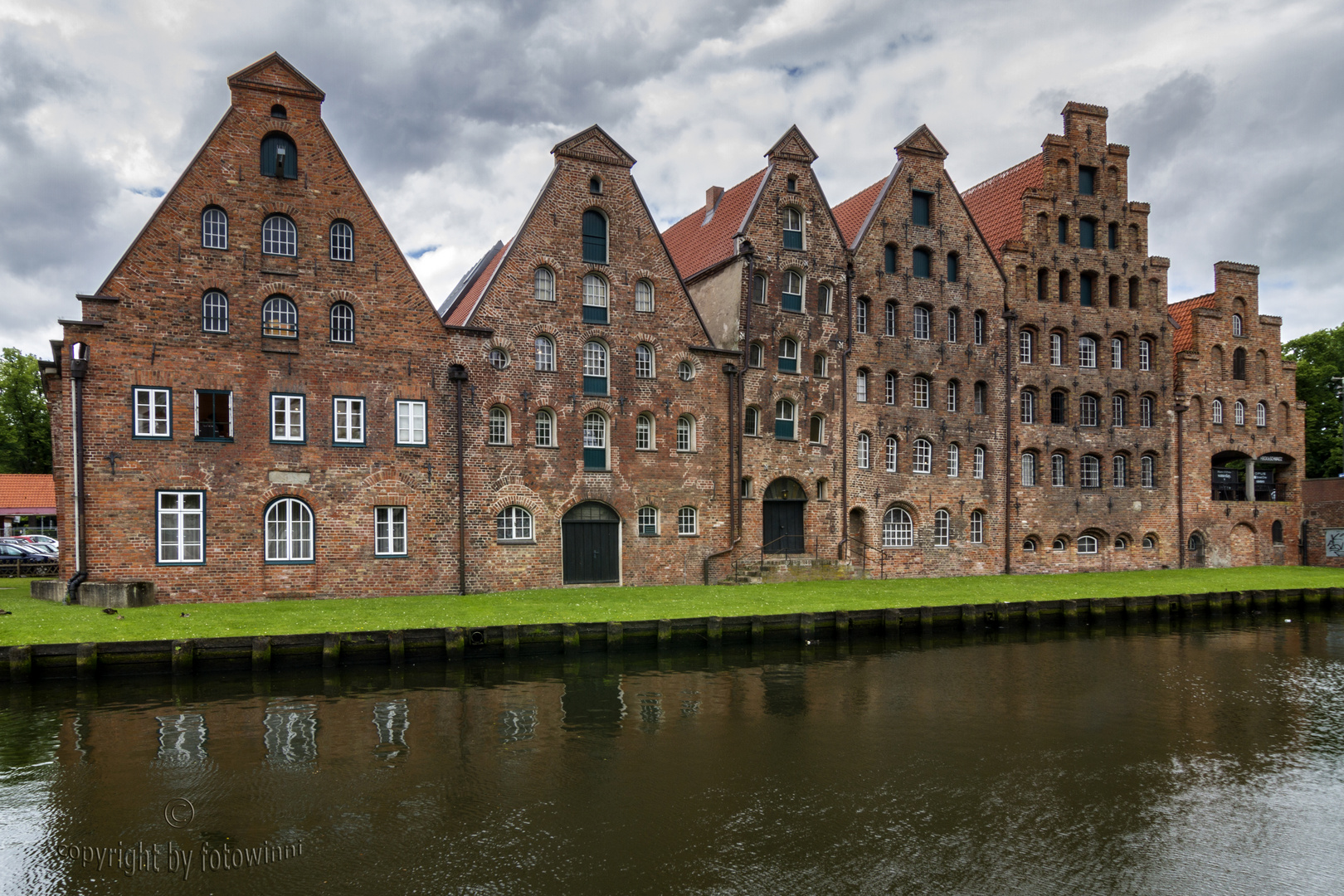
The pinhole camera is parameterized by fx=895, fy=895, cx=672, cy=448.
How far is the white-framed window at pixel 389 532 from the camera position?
24745mm

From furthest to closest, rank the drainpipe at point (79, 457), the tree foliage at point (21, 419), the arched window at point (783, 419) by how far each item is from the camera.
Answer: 1. the tree foliage at point (21, 419)
2. the arched window at point (783, 419)
3. the drainpipe at point (79, 457)

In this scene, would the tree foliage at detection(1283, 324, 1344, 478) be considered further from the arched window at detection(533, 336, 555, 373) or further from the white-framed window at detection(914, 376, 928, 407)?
the arched window at detection(533, 336, 555, 373)

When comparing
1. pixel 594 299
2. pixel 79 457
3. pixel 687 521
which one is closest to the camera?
pixel 79 457

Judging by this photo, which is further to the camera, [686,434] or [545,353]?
[686,434]

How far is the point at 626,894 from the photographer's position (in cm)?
767

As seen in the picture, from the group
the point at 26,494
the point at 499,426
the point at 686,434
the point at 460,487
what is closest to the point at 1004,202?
the point at 686,434

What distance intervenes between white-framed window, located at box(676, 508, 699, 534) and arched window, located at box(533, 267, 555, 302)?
7.90 meters

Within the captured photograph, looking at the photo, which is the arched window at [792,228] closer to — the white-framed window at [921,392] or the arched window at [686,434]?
the white-framed window at [921,392]

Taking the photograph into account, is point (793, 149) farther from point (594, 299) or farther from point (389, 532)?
point (389, 532)

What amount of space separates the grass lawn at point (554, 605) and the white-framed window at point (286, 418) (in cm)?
435

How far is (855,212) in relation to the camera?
34656 millimetres

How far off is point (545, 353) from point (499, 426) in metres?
2.63

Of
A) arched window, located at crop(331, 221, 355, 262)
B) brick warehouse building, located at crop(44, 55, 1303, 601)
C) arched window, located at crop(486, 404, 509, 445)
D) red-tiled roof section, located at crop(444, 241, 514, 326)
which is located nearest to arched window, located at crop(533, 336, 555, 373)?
brick warehouse building, located at crop(44, 55, 1303, 601)

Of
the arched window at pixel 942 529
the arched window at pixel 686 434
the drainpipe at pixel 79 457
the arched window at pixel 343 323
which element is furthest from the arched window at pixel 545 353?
the arched window at pixel 942 529
